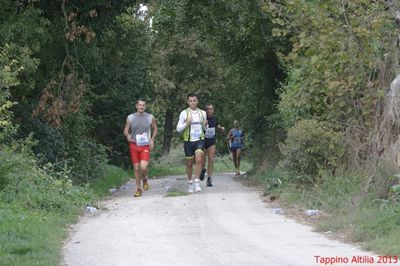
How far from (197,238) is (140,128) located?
6004 mm

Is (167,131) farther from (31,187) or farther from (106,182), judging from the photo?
(31,187)

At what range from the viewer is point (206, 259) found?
7.47 m

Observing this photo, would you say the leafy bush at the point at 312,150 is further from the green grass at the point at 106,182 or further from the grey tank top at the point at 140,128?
the green grass at the point at 106,182

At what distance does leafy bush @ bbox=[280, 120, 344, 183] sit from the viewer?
A: 38.7ft

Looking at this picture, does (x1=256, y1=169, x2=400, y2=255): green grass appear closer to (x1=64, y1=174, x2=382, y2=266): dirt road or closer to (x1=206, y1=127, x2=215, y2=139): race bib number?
(x1=64, y1=174, x2=382, y2=266): dirt road

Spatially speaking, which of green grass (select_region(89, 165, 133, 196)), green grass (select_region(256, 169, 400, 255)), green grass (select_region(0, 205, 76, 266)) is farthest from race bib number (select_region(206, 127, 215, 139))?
green grass (select_region(0, 205, 76, 266))

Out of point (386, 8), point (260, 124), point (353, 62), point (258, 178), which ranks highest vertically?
point (386, 8)

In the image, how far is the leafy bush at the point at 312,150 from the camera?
11.8m

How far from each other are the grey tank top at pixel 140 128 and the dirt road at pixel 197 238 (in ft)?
6.91

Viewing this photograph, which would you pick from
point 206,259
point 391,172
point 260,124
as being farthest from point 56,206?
point 260,124

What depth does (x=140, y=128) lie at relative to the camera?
47.5ft

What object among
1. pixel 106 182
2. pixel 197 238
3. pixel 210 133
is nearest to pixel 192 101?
pixel 210 133

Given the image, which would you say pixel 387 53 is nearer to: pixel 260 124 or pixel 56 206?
pixel 56 206

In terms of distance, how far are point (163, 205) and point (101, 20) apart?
5281 millimetres
